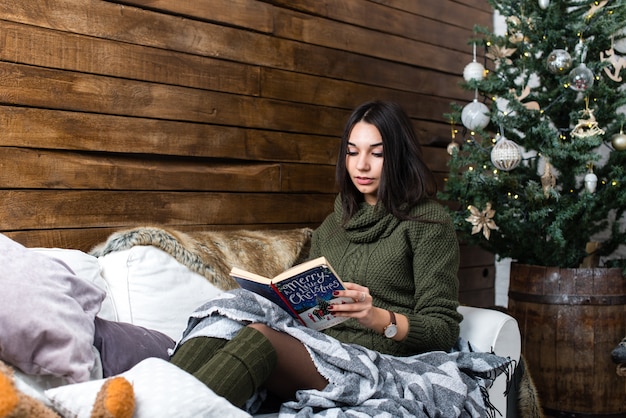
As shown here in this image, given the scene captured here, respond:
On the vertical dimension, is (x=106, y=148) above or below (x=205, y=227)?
above

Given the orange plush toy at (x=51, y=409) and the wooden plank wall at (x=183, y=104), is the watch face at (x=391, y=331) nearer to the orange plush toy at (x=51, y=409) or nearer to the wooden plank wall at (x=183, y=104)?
the orange plush toy at (x=51, y=409)

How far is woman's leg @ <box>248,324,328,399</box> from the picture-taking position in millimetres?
1400

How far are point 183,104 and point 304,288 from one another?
97 cm

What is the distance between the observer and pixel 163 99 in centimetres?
206

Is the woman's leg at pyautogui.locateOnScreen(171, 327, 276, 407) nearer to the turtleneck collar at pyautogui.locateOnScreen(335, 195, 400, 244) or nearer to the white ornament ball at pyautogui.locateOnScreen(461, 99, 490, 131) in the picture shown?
the turtleneck collar at pyautogui.locateOnScreen(335, 195, 400, 244)

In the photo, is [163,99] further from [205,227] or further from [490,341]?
[490,341]

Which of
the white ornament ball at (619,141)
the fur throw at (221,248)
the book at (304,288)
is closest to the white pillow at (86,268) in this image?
the fur throw at (221,248)

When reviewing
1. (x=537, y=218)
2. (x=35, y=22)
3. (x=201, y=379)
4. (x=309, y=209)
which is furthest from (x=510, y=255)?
(x=35, y=22)

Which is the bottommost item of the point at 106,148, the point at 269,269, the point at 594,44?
the point at 269,269

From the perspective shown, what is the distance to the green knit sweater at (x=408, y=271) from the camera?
5.46 feet

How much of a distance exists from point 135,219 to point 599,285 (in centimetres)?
162

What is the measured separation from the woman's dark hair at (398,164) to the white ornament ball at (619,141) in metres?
0.90

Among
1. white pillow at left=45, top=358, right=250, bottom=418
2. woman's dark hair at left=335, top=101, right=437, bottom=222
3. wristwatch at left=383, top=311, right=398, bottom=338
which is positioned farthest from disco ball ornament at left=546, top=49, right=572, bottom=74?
white pillow at left=45, top=358, right=250, bottom=418

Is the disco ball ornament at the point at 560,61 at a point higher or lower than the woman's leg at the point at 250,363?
higher
